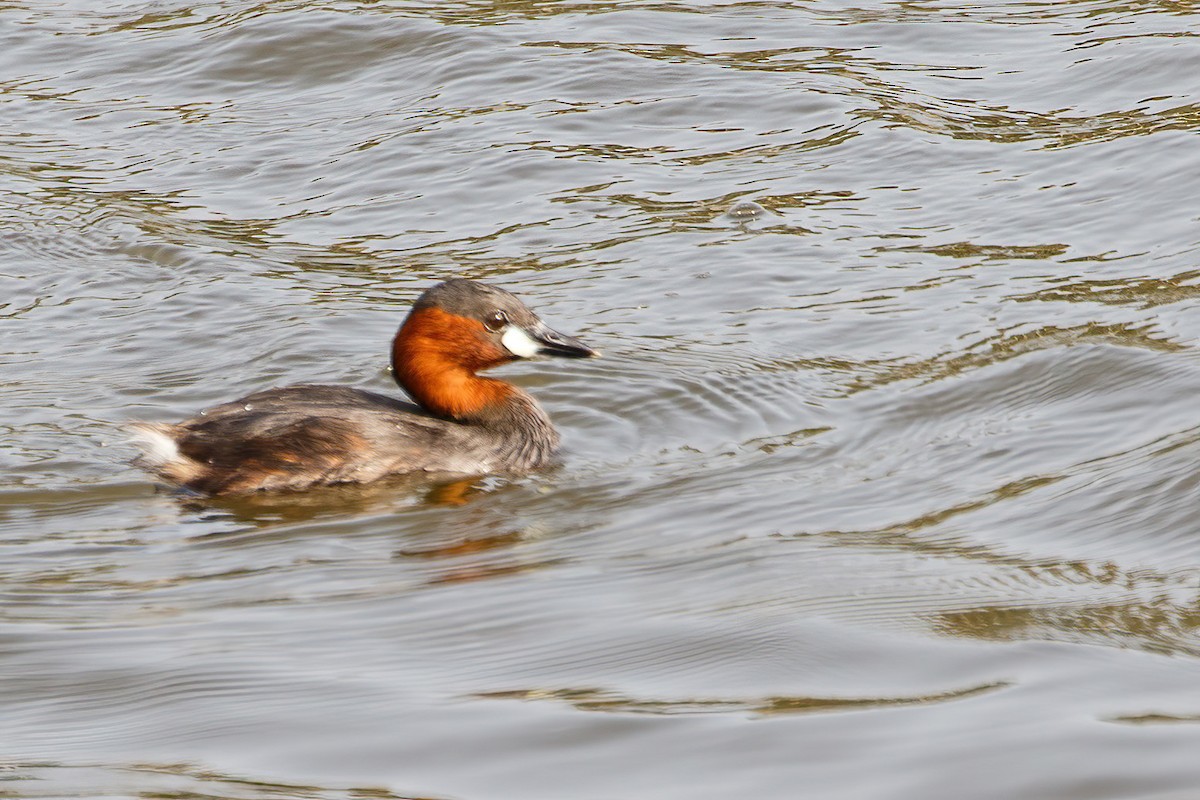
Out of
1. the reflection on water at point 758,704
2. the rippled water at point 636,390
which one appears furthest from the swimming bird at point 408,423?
the reflection on water at point 758,704

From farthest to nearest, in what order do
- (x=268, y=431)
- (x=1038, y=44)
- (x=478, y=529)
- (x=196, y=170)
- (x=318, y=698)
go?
(x=1038, y=44) → (x=196, y=170) → (x=268, y=431) → (x=478, y=529) → (x=318, y=698)

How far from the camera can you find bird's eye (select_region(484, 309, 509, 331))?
7188 mm

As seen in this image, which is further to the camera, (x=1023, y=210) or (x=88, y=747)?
(x=1023, y=210)

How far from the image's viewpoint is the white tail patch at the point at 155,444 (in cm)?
669

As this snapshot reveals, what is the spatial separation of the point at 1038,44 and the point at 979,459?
19.9 ft

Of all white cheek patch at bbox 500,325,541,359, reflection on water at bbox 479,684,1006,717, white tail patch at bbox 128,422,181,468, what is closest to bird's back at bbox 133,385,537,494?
white tail patch at bbox 128,422,181,468

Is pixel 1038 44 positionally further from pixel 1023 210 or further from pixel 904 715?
pixel 904 715

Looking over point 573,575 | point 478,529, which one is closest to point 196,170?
point 478,529

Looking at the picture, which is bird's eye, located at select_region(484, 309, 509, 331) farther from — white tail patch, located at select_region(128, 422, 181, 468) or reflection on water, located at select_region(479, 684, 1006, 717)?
reflection on water, located at select_region(479, 684, 1006, 717)

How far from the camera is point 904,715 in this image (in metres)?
4.00

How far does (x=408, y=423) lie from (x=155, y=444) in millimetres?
936

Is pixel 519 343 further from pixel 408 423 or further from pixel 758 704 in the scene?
pixel 758 704

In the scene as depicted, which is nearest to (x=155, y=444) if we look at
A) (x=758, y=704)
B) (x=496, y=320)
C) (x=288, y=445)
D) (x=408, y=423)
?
→ (x=288, y=445)

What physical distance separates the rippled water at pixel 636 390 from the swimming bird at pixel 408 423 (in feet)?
0.48
